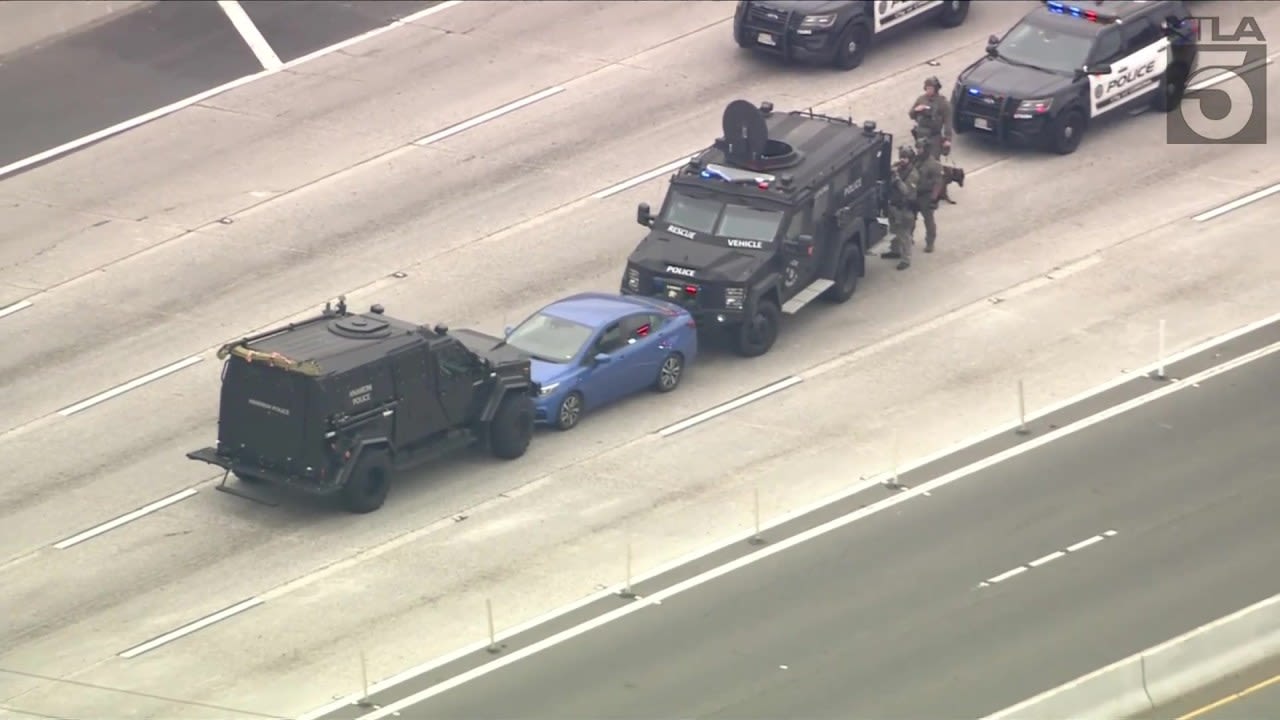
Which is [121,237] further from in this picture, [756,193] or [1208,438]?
[1208,438]

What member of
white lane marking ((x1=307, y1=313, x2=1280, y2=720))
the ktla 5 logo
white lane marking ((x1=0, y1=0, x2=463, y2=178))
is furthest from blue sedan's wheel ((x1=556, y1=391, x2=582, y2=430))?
white lane marking ((x1=0, y1=0, x2=463, y2=178))

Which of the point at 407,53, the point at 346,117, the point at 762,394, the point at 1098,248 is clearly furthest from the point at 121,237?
the point at 1098,248

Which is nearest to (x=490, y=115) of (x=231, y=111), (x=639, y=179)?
(x=639, y=179)

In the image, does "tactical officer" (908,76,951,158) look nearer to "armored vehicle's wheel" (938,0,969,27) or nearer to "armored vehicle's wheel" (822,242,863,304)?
"armored vehicle's wheel" (822,242,863,304)

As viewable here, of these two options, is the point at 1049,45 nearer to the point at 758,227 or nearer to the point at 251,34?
the point at 758,227

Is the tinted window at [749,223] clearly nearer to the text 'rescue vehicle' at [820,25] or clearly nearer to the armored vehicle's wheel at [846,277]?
the armored vehicle's wheel at [846,277]
